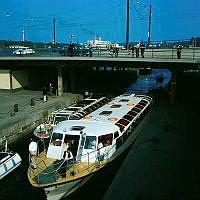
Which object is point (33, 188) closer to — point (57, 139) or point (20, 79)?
point (57, 139)

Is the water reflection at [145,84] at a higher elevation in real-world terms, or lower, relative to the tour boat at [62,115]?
higher

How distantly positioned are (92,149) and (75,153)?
1.18 m

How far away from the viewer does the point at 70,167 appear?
14.3m

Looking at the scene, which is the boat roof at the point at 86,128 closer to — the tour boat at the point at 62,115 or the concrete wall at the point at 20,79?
the tour boat at the point at 62,115

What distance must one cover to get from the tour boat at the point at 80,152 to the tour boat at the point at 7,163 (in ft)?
9.12

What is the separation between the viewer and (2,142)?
2130cm

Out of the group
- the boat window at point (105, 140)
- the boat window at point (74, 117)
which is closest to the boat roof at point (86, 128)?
the boat window at point (105, 140)

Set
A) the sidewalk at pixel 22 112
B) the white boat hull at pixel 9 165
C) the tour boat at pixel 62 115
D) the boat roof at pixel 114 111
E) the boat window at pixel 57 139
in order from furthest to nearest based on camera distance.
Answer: the sidewalk at pixel 22 112, the tour boat at pixel 62 115, the boat roof at pixel 114 111, the white boat hull at pixel 9 165, the boat window at pixel 57 139

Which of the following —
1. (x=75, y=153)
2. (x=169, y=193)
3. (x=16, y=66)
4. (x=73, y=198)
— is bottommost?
(x=73, y=198)

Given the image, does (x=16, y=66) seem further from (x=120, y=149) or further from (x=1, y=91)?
(x=120, y=149)

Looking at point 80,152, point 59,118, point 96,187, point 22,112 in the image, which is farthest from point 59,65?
point 96,187

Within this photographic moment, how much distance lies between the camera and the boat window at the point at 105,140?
15159mm

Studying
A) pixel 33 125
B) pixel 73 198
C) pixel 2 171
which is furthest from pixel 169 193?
pixel 33 125

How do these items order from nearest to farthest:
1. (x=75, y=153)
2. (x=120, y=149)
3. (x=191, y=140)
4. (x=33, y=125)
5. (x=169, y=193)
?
(x=169, y=193) → (x=75, y=153) → (x=120, y=149) → (x=191, y=140) → (x=33, y=125)
